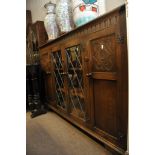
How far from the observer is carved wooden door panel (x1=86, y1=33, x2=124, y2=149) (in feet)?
3.76

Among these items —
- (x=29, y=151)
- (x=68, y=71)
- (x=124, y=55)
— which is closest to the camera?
(x=124, y=55)

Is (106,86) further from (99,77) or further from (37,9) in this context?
(37,9)

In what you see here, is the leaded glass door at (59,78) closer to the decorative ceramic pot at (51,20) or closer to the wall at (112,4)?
the decorative ceramic pot at (51,20)

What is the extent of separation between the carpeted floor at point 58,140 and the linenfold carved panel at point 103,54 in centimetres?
73

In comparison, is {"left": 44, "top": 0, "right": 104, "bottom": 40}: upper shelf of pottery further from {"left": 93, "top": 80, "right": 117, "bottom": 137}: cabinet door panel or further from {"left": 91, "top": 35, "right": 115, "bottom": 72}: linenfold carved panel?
{"left": 93, "top": 80, "right": 117, "bottom": 137}: cabinet door panel

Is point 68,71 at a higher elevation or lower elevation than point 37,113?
higher

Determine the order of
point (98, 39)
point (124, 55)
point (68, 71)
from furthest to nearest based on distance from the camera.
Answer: point (68, 71)
point (98, 39)
point (124, 55)

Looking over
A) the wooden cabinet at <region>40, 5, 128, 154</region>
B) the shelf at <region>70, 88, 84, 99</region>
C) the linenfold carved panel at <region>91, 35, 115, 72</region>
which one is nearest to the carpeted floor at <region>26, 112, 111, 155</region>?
the wooden cabinet at <region>40, 5, 128, 154</region>

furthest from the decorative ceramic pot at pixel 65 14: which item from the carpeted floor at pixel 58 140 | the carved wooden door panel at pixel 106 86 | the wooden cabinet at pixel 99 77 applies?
the carpeted floor at pixel 58 140
